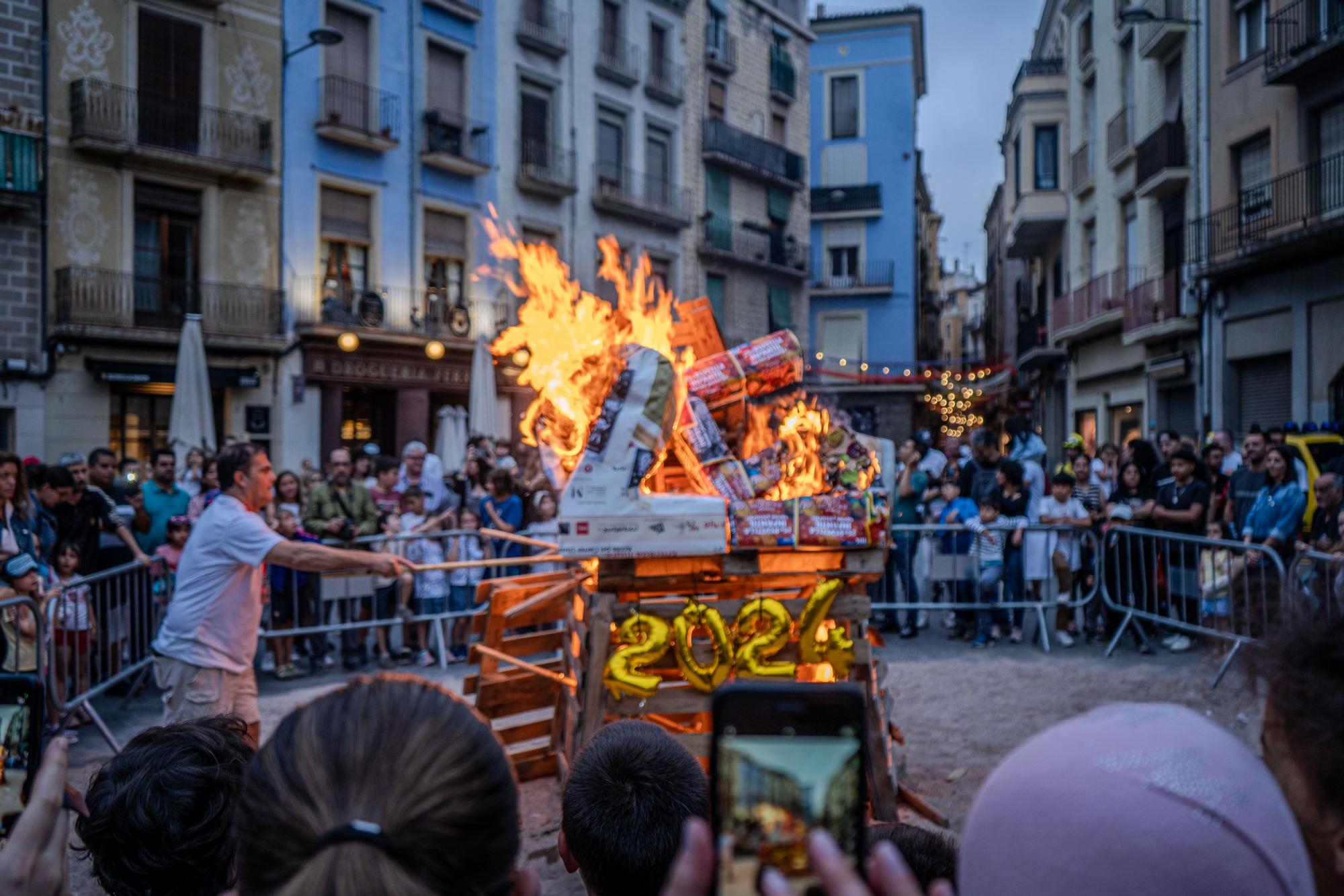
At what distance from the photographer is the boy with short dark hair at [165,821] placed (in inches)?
77.8

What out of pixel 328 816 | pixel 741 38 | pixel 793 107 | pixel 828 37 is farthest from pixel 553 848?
pixel 828 37

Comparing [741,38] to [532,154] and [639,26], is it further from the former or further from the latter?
[532,154]

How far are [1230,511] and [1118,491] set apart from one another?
130cm

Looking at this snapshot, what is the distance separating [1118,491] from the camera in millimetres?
10734

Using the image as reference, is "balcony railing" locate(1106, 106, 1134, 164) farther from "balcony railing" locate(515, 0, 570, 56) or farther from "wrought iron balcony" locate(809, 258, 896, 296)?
"wrought iron balcony" locate(809, 258, 896, 296)

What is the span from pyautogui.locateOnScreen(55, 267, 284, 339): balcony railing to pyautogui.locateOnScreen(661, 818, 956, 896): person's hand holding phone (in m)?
19.8

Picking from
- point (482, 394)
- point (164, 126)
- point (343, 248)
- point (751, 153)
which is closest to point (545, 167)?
point (343, 248)

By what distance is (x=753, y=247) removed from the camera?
3353cm

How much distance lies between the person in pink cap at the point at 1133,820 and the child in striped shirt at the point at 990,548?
961 cm

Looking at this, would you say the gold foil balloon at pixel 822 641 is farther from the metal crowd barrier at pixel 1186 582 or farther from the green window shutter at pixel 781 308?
the green window shutter at pixel 781 308

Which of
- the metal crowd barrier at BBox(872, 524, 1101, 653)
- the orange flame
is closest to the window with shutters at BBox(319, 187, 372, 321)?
the metal crowd barrier at BBox(872, 524, 1101, 653)

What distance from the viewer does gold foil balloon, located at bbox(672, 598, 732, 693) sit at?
198 inches

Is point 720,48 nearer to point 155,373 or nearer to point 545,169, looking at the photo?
point 545,169

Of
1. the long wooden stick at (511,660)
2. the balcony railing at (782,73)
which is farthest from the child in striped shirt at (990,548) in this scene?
the balcony railing at (782,73)
